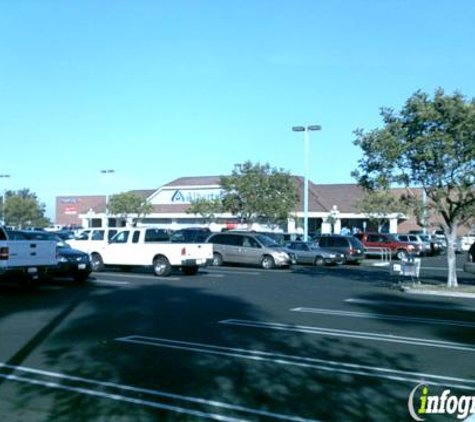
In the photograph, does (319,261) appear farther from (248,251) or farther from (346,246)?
(248,251)

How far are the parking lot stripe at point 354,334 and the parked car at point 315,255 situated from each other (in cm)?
2121

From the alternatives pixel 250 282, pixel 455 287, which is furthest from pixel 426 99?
pixel 250 282

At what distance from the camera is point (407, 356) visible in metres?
9.27

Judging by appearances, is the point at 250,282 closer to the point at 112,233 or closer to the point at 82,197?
the point at 112,233

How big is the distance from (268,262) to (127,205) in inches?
1448

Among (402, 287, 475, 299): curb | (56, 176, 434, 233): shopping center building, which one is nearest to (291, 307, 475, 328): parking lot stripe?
(402, 287, 475, 299): curb

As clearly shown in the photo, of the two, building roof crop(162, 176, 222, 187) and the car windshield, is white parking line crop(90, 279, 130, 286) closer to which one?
the car windshield

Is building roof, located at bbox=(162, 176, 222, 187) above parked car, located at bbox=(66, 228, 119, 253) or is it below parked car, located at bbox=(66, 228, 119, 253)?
above

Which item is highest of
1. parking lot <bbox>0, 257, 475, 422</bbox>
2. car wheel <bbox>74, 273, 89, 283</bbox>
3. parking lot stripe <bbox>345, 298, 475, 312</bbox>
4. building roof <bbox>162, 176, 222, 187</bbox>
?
building roof <bbox>162, 176, 222, 187</bbox>

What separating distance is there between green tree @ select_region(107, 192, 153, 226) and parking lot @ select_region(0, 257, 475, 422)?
47319 mm

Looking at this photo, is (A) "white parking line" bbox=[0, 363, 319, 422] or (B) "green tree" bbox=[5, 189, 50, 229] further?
(B) "green tree" bbox=[5, 189, 50, 229]

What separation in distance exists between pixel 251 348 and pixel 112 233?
18236mm

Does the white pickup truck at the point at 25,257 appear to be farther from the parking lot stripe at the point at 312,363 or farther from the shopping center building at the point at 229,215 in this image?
the shopping center building at the point at 229,215

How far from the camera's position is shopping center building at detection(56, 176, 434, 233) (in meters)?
59.9
